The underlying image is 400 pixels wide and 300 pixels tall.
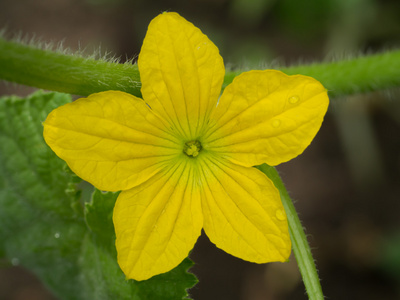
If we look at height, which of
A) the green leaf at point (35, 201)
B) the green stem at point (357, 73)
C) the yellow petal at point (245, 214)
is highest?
the green stem at point (357, 73)

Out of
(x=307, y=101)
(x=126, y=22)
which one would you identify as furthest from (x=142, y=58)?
(x=126, y=22)

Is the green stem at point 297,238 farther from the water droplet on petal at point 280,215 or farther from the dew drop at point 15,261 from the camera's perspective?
the dew drop at point 15,261

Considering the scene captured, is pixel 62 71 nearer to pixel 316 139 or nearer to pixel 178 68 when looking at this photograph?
pixel 178 68

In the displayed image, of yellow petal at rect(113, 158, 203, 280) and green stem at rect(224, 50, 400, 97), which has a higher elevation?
green stem at rect(224, 50, 400, 97)

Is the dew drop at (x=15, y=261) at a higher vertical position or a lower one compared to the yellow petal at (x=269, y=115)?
lower

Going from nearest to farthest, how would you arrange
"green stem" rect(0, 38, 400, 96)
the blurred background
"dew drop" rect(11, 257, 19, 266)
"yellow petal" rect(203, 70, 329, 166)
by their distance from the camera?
1. "yellow petal" rect(203, 70, 329, 166)
2. "green stem" rect(0, 38, 400, 96)
3. "dew drop" rect(11, 257, 19, 266)
4. the blurred background

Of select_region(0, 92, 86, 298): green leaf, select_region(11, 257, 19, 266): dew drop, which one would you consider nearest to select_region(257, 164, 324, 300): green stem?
select_region(0, 92, 86, 298): green leaf

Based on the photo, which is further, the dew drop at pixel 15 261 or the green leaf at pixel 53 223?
the dew drop at pixel 15 261

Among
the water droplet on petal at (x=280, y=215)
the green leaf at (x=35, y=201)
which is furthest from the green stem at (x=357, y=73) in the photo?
the green leaf at (x=35, y=201)

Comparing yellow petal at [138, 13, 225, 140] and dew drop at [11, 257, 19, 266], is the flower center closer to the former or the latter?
yellow petal at [138, 13, 225, 140]
